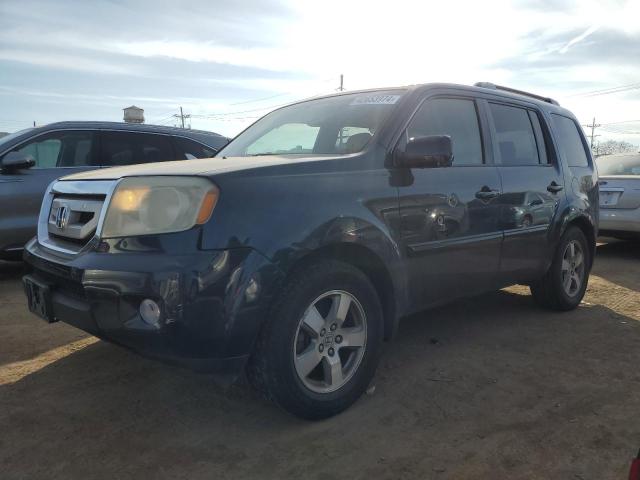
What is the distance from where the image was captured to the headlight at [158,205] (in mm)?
2293

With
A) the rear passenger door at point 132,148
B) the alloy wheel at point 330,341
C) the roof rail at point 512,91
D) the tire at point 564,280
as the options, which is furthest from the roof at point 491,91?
the rear passenger door at point 132,148

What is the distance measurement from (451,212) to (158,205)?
69.9 inches

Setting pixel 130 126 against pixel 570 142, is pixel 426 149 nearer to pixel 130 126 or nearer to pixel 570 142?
pixel 570 142

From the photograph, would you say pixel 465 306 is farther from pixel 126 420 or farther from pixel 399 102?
pixel 126 420

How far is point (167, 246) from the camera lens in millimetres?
2236

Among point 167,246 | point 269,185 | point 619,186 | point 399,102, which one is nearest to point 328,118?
point 399,102

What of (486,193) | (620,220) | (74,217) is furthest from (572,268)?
(74,217)

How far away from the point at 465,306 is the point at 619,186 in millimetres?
3980

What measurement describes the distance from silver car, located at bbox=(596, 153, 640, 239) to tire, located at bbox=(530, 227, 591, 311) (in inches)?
112

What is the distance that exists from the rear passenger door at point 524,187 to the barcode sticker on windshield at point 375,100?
93 centimetres

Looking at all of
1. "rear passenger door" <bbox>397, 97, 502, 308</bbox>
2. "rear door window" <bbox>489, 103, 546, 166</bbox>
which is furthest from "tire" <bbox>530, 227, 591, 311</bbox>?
"rear passenger door" <bbox>397, 97, 502, 308</bbox>

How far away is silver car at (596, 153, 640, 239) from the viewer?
7.09 meters

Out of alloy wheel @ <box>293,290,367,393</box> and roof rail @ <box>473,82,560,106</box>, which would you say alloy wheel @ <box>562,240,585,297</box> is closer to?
roof rail @ <box>473,82,560,106</box>

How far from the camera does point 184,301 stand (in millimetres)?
2184
